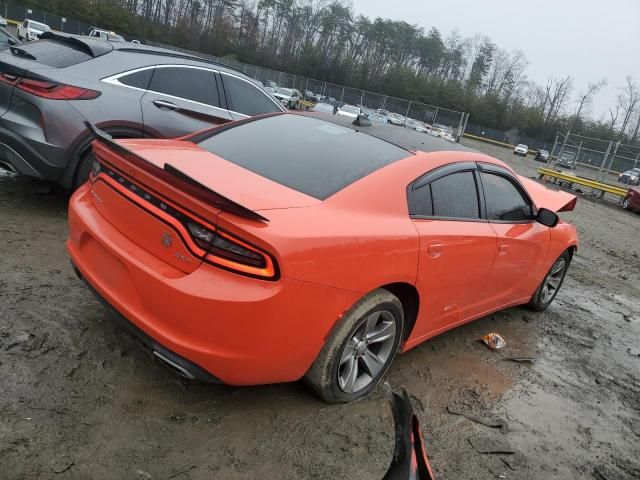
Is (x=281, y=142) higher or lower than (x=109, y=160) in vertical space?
higher

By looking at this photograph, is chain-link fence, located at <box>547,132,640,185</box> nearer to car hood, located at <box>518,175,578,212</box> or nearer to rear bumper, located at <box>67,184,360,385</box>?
car hood, located at <box>518,175,578,212</box>

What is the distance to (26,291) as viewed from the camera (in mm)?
3504

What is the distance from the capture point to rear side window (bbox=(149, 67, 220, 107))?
534 cm

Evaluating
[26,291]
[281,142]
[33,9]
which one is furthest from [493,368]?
[33,9]

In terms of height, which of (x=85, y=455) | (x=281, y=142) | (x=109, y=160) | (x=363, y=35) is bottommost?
(x=85, y=455)

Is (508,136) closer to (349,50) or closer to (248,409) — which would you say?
(349,50)

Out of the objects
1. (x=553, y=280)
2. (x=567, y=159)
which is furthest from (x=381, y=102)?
(x=553, y=280)

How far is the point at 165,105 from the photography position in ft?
17.4

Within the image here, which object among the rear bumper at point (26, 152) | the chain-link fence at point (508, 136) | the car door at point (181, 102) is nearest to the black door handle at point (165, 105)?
the car door at point (181, 102)

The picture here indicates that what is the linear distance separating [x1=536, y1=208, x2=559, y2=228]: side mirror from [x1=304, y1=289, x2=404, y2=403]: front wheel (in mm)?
1885

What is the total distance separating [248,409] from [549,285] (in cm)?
377

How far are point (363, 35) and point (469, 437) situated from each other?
93.5 meters

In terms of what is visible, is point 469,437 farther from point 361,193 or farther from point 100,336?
point 100,336

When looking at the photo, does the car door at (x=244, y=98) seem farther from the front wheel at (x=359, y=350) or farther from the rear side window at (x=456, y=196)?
the front wheel at (x=359, y=350)
